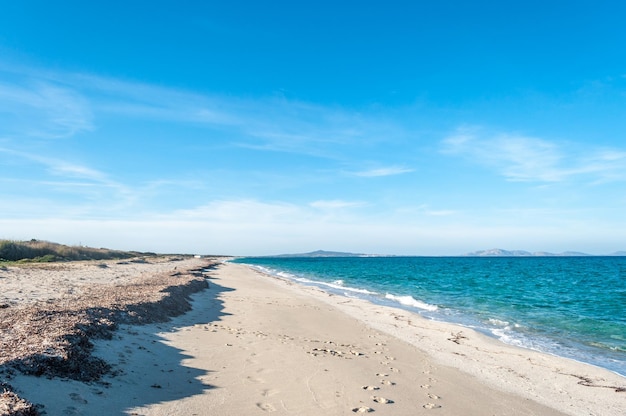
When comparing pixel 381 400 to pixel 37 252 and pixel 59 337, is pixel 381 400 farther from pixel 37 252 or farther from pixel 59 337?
pixel 37 252

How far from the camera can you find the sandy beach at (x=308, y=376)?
6.64 meters

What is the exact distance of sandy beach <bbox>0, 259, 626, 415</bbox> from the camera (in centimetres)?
664

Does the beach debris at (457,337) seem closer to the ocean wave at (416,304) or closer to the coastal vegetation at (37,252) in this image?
the ocean wave at (416,304)

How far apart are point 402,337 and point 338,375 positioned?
268 inches

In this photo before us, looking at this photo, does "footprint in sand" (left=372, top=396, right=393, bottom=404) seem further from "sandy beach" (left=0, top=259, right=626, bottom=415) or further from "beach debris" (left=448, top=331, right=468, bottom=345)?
"beach debris" (left=448, top=331, right=468, bottom=345)

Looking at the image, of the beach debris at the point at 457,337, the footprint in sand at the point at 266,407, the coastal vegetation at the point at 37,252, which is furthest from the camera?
the coastal vegetation at the point at 37,252

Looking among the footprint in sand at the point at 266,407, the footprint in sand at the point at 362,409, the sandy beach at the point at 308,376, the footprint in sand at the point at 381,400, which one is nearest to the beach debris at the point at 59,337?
the sandy beach at the point at 308,376

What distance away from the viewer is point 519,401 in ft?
28.2

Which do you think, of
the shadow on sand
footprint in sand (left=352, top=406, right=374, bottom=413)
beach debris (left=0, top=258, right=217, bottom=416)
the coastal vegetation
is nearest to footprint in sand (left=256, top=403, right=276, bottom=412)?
the shadow on sand

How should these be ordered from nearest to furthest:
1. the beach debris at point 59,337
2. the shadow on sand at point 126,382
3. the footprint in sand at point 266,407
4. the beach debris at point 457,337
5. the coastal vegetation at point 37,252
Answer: the shadow on sand at point 126,382, the beach debris at point 59,337, the footprint in sand at point 266,407, the beach debris at point 457,337, the coastal vegetation at point 37,252

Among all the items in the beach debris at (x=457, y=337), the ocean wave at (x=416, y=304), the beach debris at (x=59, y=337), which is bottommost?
the ocean wave at (x=416, y=304)

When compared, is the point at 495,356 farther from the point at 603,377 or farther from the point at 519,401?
the point at 519,401

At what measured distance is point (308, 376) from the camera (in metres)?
8.81

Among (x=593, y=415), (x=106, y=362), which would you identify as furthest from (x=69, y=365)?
(x=593, y=415)
